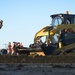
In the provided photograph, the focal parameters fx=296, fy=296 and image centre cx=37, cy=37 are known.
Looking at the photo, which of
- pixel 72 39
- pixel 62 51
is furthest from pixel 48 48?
pixel 72 39

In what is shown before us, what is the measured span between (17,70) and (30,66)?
27cm

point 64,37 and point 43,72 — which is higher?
point 64,37

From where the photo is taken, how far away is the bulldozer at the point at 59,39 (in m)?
14.0

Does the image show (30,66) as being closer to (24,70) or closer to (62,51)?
(24,70)

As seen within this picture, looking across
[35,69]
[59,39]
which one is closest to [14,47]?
[59,39]

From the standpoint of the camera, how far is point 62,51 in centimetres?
1382

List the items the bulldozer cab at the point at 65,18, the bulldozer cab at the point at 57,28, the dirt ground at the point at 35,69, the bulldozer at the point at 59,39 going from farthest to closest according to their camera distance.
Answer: the bulldozer cab at the point at 65,18
the bulldozer cab at the point at 57,28
the bulldozer at the point at 59,39
the dirt ground at the point at 35,69

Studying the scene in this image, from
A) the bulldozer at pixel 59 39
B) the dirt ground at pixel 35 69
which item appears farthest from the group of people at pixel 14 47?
the dirt ground at pixel 35 69

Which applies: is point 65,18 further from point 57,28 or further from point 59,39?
point 59,39

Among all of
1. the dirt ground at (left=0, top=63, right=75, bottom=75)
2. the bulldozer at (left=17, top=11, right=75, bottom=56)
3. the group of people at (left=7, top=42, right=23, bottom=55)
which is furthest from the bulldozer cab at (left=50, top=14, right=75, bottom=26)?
the dirt ground at (left=0, top=63, right=75, bottom=75)

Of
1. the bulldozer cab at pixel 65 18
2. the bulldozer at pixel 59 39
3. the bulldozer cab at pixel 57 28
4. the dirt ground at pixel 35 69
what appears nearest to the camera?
the dirt ground at pixel 35 69

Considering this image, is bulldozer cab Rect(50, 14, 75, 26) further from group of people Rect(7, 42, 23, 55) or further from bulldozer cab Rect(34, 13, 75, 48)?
group of people Rect(7, 42, 23, 55)

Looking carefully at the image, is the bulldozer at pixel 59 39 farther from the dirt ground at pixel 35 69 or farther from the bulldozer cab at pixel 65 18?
the dirt ground at pixel 35 69

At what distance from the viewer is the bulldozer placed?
14.0 metres
